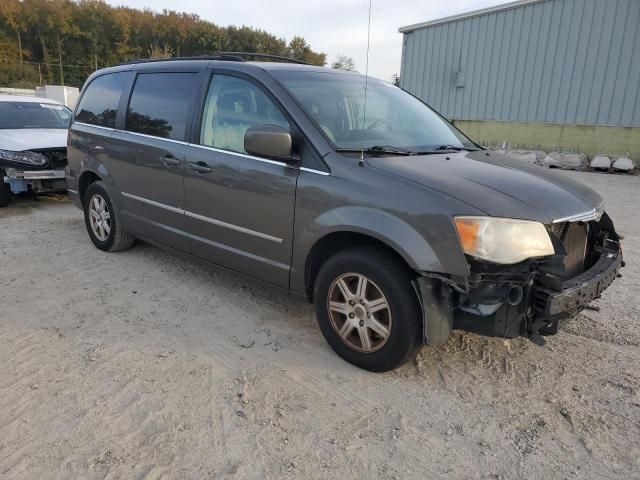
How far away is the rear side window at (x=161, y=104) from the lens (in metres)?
3.98

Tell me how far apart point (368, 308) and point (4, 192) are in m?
6.54

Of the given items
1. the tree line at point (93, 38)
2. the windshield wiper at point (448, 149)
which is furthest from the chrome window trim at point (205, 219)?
the tree line at point (93, 38)

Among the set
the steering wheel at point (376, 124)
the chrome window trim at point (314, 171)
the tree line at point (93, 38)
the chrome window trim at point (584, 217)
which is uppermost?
the tree line at point (93, 38)

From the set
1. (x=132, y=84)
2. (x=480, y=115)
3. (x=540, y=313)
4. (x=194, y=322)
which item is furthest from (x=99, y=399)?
(x=480, y=115)

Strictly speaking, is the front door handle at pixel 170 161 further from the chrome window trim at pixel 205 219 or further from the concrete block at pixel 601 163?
the concrete block at pixel 601 163

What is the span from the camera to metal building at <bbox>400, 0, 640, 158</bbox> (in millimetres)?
12898

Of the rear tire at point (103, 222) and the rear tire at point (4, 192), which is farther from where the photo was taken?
the rear tire at point (4, 192)

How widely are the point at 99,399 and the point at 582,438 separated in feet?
8.34

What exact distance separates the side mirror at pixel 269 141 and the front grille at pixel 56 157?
17.3 feet

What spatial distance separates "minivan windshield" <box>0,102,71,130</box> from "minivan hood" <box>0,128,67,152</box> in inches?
9.6

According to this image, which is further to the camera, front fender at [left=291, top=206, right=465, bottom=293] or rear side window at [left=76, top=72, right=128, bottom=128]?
rear side window at [left=76, top=72, right=128, bottom=128]

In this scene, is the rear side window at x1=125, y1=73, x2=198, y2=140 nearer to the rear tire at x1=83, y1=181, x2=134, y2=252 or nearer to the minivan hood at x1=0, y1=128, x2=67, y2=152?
the rear tire at x1=83, y1=181, x2=134, y2=252

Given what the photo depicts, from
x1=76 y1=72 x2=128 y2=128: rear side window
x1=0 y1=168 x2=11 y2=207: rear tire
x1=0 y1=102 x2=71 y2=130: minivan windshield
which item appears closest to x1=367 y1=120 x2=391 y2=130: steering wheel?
x1=76 y1=72 x2=128 y2=128: rear side window

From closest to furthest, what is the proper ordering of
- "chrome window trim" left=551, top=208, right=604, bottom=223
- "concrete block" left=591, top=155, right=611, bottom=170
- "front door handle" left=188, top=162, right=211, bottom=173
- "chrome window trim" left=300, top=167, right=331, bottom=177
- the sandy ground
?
the sandy ground → "chrome window trim" left=551, top=208, right=604, bottom=223 → "chrome window trim" left=300, top=167, right=331, bottom=177 → "front door handle" left=188, top=162, right=211, bottom=173 → "concrete block" left=591, top=155, right=611, bottom=170
